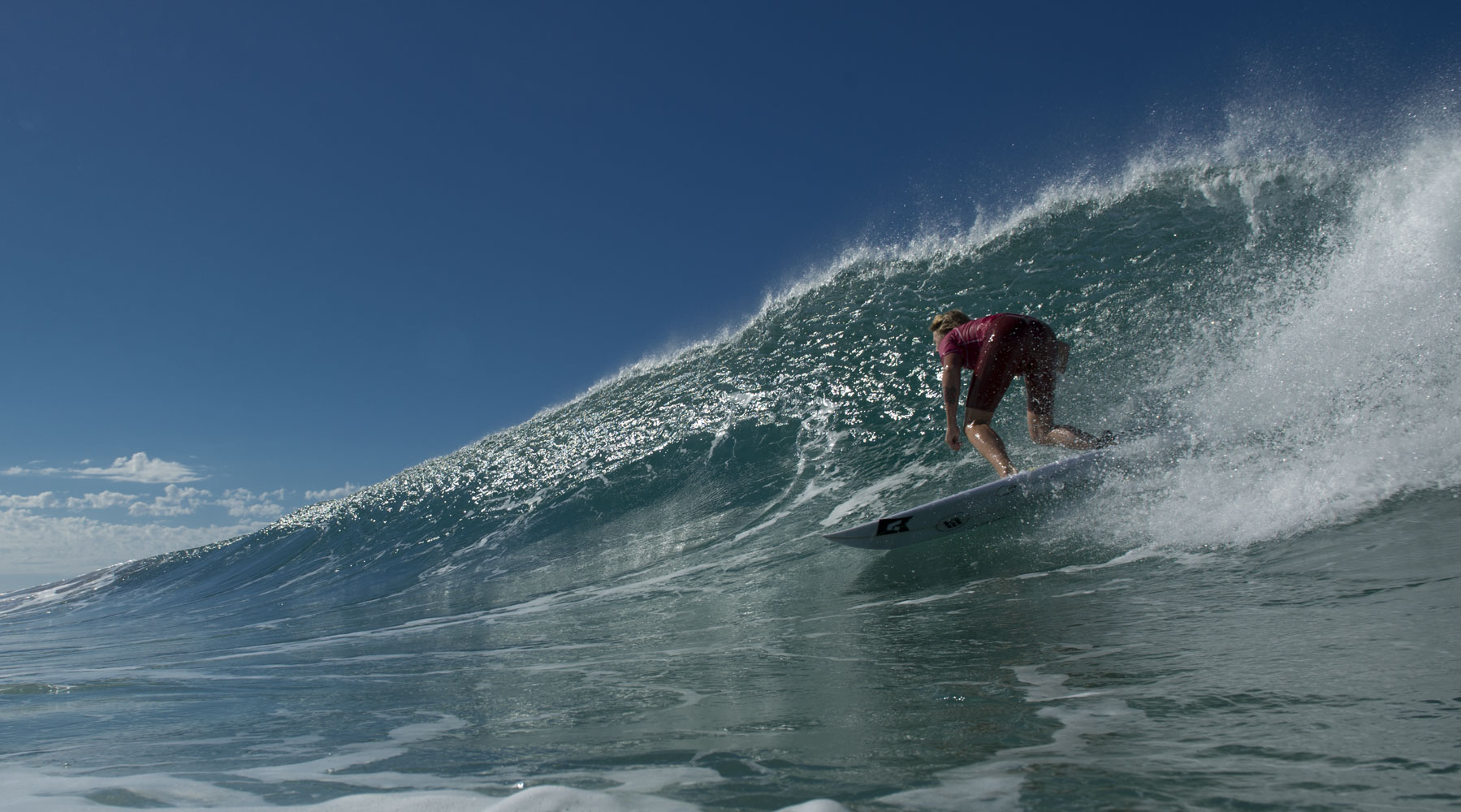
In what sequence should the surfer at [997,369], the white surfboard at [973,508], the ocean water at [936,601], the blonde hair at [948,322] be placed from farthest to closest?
the blonde hair at [948,322], the surfer at [997,369], the white surfboard at [973,508], the ocean water at [936,601]

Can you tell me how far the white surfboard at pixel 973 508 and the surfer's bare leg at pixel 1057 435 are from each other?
368 millimetres

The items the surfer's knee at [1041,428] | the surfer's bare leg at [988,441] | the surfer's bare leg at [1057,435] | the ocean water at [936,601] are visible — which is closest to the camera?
the ocean water at [936,601]

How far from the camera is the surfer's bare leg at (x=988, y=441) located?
565cm

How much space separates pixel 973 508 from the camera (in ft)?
17.7

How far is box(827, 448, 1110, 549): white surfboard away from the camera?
5344 millimetres

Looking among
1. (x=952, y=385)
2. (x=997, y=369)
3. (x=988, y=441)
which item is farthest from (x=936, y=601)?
(x=997, y=369)

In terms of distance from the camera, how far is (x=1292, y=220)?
10.3m

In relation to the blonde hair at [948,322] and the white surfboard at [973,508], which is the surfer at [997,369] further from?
the white surfboard at [973,508]

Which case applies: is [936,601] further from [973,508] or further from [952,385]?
[952,385]

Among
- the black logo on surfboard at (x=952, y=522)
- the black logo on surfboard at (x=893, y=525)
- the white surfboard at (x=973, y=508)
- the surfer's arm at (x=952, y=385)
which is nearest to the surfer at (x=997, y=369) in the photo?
the surfer's arm at (x=952, y=385)

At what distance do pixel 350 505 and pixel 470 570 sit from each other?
7172 millimetres

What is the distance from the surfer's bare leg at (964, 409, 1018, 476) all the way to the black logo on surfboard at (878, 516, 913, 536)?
30.6 inches

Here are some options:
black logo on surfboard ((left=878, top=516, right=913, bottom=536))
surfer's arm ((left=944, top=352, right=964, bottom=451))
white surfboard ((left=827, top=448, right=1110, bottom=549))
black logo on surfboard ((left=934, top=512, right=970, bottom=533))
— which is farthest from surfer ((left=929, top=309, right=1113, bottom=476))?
black logo on surfboard ((left=878, top=516, right=913, bottom=536))

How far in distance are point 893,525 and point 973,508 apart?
1.73 ft
